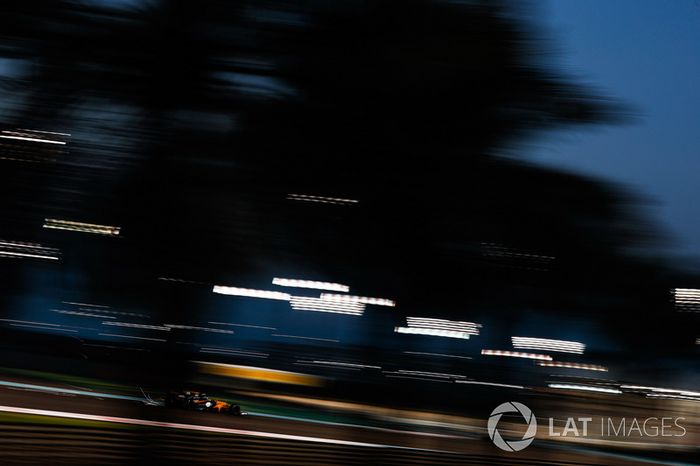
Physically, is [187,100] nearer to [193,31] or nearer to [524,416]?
[193,31]

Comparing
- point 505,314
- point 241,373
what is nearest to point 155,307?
point 241,373

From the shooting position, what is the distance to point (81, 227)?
3127 mm

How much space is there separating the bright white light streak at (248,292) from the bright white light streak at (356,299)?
16 centimetres

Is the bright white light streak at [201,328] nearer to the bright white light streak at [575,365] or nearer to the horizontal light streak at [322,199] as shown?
the horizontal light streak at [322,199]

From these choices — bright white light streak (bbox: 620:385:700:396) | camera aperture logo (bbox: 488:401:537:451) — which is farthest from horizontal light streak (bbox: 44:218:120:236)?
bright white light streak (bbox: 620:385:700:396)

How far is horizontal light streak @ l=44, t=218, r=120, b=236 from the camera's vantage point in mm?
3104

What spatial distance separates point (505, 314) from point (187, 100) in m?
1.55

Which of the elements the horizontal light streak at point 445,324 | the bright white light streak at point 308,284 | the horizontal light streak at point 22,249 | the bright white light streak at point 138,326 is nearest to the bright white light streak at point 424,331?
the horizontal light streak at point 445,324

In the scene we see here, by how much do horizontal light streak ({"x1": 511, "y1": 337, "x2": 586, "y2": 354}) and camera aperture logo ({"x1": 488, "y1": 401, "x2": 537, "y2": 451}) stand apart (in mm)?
238

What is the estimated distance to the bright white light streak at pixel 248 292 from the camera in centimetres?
318

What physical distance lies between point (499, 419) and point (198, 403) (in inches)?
47.6

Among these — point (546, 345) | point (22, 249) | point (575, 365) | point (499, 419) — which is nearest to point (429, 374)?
point (499, 419)

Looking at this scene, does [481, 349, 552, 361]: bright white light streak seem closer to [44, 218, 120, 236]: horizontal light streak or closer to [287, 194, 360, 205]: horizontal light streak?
[287, 194, 360, 205]: horizontal light streak

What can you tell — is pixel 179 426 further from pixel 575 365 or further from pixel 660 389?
pixel 660 389
